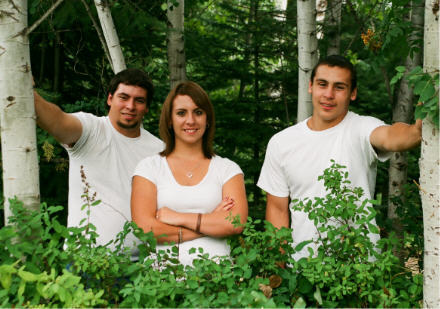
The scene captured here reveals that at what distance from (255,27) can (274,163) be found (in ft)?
12.8

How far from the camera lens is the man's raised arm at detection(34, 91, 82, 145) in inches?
111

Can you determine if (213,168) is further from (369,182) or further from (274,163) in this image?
(369,182)

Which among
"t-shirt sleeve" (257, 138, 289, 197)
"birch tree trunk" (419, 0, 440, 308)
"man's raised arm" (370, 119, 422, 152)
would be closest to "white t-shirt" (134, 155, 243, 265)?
"t-shirt sleeve" (257, 138, 289, 197)

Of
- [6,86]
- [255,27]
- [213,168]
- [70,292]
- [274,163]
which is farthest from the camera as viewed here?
[255,27]

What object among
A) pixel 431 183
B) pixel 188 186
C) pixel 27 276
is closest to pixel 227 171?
pixel 188 186

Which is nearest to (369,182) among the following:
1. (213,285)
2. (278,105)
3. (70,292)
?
(213,285)

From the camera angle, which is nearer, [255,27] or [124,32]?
[124,32]

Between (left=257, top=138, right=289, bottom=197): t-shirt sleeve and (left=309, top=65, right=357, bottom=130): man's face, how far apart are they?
363mm

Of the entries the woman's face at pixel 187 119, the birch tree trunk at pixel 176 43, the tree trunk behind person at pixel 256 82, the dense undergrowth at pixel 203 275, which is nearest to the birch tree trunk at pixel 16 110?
the dense undergrowth at pixel 203 275

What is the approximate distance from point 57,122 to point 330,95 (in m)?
1.91

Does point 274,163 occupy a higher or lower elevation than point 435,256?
higher

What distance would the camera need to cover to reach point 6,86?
2.42 m

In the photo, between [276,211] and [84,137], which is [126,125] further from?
[276,211]

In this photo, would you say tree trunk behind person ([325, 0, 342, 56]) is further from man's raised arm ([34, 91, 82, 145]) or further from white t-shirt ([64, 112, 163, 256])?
man's raised arm ([34, 91, 82, 145])
